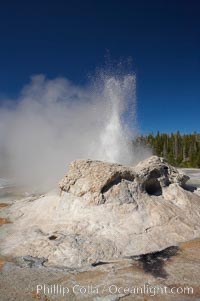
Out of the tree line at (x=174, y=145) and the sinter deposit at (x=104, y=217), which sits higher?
the tree line at (x=174, y=145)

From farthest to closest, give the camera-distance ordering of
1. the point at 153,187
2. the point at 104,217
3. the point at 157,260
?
the point at 153,187 < the point at 104,217 < the point at 157,260

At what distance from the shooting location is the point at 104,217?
10.5 m

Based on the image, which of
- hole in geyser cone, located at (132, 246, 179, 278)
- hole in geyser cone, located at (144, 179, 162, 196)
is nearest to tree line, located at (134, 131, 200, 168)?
hole in geyser cone, located at (144, 179, 162, 196)

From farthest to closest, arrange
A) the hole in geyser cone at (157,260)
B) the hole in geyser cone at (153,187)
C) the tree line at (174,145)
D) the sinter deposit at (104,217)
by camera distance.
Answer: the tree line at (174,145), the hole in geyser cone at (153,187), the sinter deposit at (104,217), the hole in geyser cone at (157,260)

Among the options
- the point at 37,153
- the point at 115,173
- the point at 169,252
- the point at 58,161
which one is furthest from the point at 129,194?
the point at 37,153

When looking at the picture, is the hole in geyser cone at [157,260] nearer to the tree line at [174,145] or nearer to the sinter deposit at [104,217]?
the sinter deposit at [104,217]

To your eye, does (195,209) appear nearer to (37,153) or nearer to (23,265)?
(23,265)

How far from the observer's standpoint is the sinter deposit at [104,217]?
905 centimetres

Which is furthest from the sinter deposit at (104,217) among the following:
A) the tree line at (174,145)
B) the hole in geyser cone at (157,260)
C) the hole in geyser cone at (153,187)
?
the tree line at (174,145)

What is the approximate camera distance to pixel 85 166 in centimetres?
1179

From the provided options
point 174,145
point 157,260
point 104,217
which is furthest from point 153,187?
point 174,145

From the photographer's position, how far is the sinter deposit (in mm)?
9047

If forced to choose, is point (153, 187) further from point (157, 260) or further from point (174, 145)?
point (174, 145)

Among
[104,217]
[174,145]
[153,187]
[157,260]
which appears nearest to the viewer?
[157,260]
